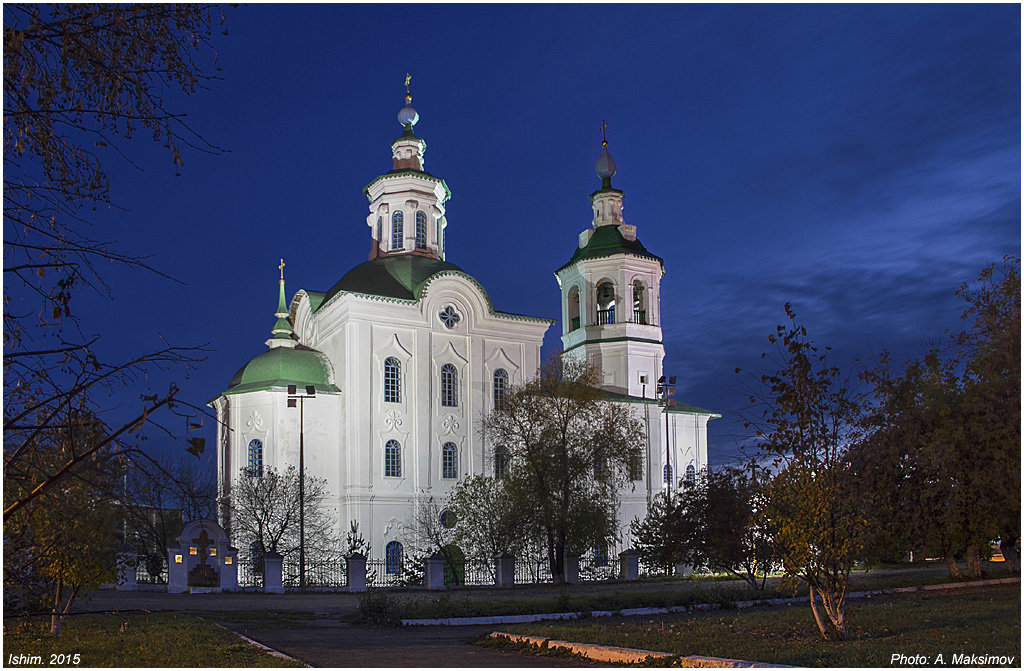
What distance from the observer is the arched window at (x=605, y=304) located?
162 ft

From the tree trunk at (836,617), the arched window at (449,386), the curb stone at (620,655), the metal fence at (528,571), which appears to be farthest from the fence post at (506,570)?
the tree trunk at (836,617)

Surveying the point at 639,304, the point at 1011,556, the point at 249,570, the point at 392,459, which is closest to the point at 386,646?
the point at 1011,556

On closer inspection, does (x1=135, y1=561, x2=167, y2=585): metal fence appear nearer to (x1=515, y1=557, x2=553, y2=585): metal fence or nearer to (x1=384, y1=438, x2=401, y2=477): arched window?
(x1=384, y1=438, x2=401, y2=477): arched window

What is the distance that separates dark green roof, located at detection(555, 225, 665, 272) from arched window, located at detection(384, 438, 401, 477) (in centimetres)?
1612

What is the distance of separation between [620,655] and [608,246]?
40804 mm

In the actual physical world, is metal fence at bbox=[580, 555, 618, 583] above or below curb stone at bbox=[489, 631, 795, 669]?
below

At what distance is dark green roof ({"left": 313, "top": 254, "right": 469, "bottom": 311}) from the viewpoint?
4119 centimetres

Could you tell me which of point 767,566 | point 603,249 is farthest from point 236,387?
point 767,566

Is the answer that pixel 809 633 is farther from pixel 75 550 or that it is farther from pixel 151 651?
pixel 75 550

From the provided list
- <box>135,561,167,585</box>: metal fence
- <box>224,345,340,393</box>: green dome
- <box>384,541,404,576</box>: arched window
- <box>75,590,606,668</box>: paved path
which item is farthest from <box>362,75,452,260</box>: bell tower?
<box>75,590,606,668</box>: paved path

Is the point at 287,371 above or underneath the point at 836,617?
above

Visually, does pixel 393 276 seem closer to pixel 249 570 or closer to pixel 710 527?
pixel 249 570

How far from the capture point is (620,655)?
9.57m

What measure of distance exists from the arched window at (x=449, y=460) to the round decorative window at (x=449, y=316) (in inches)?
Result: 214
